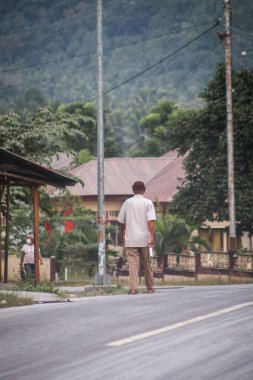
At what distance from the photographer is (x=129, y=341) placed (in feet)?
28.2

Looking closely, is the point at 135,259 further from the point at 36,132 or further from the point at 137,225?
the point at 36,132

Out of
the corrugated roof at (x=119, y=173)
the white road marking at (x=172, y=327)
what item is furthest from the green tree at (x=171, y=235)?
the white road marking at (x=172, y=327)

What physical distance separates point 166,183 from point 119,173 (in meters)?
7.46

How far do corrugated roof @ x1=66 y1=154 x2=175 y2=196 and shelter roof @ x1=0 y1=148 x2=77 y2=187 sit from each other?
49941mm

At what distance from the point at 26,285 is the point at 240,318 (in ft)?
27.2

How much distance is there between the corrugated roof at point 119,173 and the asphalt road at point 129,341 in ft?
197

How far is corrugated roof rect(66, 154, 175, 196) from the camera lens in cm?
7231

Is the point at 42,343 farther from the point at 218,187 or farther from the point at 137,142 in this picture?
the point at 137,142

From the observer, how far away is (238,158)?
44.3m

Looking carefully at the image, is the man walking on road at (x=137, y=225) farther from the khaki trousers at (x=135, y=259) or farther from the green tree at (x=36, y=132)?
the green tree at (x=36, y=132)

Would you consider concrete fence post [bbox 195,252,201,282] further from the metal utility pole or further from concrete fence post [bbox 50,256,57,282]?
the metal utility pole

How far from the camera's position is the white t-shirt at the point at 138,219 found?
15.5m

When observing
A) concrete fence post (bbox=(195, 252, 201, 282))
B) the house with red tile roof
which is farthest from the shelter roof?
the house with red tile roof

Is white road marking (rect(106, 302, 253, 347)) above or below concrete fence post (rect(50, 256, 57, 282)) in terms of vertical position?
below
